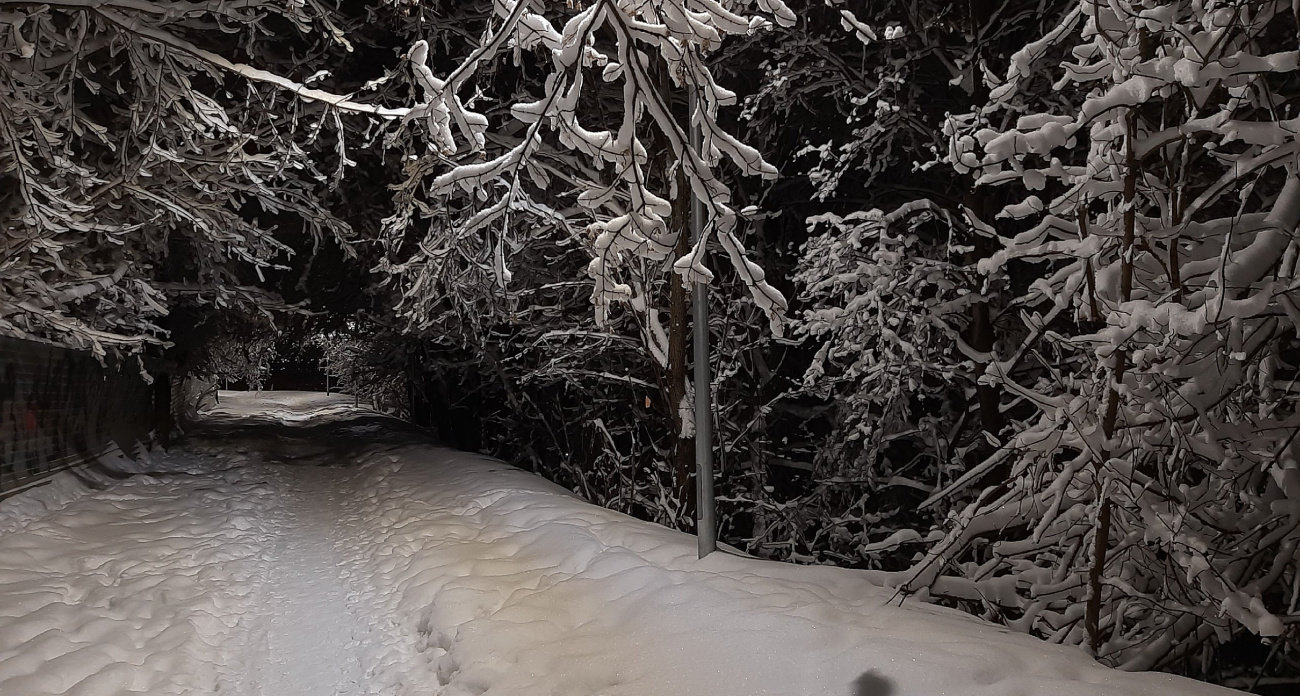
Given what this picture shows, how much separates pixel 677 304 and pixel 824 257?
52.9 inches

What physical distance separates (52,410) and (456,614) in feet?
25.3

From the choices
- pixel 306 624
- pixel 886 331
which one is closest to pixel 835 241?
pixel 886 331

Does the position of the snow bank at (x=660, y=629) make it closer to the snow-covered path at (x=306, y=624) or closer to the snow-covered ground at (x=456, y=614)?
the snow-covered ground at (x=456, y=614)

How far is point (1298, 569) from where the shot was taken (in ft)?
10.4

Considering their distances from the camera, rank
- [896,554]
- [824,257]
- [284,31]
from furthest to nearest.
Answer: [284,31] → [896,554] → [824,257]

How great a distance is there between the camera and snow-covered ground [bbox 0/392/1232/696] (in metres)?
3.66

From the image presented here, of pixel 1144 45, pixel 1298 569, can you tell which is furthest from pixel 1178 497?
pixel 1144 45

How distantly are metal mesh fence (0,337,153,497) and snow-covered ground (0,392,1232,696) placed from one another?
46 cm

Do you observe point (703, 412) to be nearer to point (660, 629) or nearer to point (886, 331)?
point (660, 629)

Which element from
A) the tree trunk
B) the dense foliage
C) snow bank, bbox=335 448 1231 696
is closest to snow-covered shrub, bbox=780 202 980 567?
the dense foliage

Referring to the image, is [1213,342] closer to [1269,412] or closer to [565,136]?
[1269,412]

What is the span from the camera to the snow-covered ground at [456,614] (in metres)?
3.66

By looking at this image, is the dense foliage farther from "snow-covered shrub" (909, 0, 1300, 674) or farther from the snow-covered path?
the snow-covered path

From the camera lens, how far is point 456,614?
534cm
